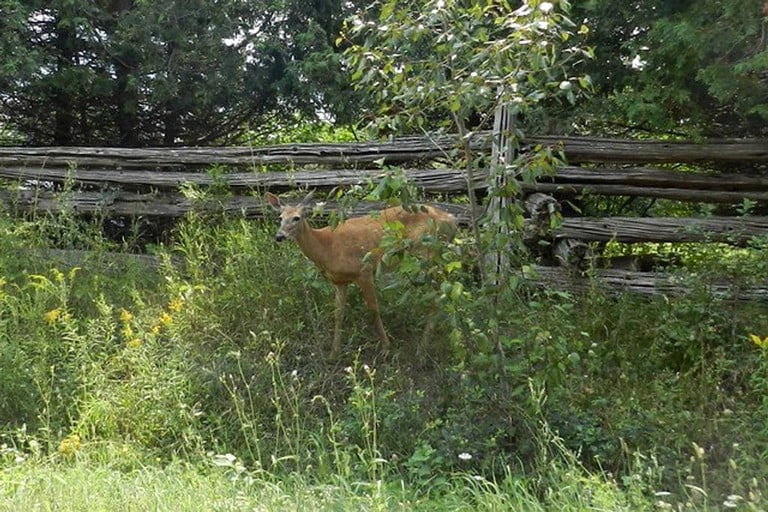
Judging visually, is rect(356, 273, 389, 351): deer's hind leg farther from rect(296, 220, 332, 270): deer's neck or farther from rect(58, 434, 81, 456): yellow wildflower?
rect(58, 434, 81, 456): yellow wildflower

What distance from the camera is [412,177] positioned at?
256 inches

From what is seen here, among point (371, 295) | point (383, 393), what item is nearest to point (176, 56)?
point (371, 295)

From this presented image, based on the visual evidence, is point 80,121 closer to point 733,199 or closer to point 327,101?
point 327,101

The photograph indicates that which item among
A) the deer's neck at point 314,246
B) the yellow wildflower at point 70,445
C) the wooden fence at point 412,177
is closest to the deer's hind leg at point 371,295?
the deer's neck at point 314,246

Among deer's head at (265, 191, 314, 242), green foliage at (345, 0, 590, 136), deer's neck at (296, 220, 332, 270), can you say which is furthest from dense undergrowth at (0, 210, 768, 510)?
green foliage at (345, 0, 590, 136)

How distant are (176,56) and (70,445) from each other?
17.5 ft

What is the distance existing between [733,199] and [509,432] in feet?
12.9

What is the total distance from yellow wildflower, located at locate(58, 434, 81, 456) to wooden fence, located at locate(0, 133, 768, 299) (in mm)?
2631

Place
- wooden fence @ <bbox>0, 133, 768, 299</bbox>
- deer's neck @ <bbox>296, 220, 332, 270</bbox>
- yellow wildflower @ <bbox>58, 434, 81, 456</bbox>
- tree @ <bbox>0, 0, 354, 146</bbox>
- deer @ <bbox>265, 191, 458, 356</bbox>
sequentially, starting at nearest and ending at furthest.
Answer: yellow wildflower @ <bbox>58, 434, 81, 456</bbox>, deer @ <bbox>265, 191, 458, 356</bbox>, deer's neck @ <bbox>296, 220, 332, 270</bbox>, wooden fence @ <bbox>0, 133, 768, 299</bbox>, tree @ <bbox>0, 0, 354, 146</bbox>

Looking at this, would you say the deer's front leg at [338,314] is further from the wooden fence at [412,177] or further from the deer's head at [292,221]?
the wooden fence at [412,177]

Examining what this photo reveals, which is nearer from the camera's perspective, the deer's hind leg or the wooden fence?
the deer's hind leg

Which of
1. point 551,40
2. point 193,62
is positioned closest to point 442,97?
point 551,40

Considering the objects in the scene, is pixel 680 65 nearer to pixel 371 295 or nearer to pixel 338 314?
pixel 371 295

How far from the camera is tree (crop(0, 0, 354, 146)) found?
8742mm
